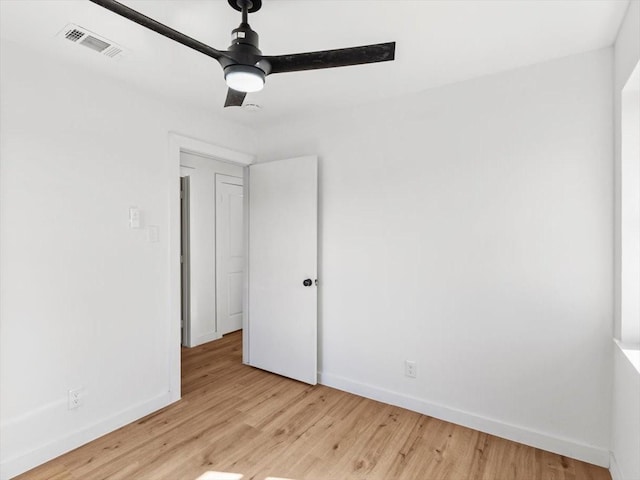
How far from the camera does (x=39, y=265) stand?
2002mm

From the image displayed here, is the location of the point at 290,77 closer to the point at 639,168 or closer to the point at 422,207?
the point at 422,207

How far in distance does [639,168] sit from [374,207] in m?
1.57

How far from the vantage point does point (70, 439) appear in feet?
6.91

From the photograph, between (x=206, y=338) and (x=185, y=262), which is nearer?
(x=185, y=262)

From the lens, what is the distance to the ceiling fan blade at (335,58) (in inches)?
51.3

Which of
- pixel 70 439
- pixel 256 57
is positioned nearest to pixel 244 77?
pixel 256 57

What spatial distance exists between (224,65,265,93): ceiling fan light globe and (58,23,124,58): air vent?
98 centimetres

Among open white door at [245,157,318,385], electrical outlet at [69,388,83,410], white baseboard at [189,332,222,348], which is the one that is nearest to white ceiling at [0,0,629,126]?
open white door at [245,157,318,385]

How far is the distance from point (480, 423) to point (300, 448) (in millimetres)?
1230

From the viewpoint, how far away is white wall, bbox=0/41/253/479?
6.26ft

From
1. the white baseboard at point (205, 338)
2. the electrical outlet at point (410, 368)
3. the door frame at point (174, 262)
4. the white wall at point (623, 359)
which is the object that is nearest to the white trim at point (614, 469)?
the white wall at point (623, 359)

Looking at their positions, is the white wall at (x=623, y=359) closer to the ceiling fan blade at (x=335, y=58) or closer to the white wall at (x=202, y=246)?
the ceiling fan blade at (x=335, y=58)

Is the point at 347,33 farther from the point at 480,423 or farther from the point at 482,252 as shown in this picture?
the point at 480,423

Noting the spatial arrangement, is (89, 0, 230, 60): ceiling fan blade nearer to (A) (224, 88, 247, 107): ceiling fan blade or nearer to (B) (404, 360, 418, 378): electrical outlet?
(A) (224, 88, 247, 107): ceiling fan blade
